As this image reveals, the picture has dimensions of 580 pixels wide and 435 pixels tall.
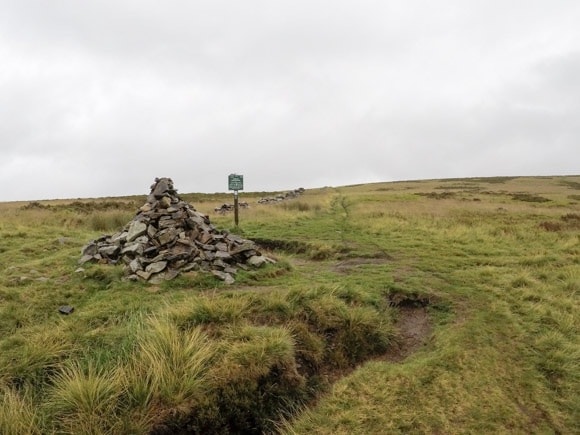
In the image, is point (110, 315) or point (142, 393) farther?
point (110, 315)

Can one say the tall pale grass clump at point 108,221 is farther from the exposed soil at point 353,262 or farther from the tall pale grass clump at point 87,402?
the tall pale grass clump at point 87,402

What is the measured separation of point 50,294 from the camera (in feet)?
28.6

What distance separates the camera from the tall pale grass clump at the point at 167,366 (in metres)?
5.04

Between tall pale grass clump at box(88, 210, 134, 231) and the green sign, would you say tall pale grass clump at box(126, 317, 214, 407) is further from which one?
tall pale grass clump at box(88, 210, 134, 231)

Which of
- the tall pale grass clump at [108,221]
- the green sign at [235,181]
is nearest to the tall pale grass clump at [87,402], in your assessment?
the green sign at [235,181]

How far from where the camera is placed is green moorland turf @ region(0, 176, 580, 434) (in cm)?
496

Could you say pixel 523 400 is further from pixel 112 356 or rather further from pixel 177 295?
pixel 177 295

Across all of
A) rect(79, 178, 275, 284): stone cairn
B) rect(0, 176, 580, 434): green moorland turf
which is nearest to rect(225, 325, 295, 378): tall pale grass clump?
rect(0, 176, 580, 434): green moorland turf

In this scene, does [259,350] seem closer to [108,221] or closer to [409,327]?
[409,327]

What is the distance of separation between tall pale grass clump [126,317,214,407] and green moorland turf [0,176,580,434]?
0.07 ft

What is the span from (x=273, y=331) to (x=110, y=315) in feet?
11.2

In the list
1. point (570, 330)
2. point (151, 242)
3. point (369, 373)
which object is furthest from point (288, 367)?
point (151, 242)

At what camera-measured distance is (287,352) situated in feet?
19.8

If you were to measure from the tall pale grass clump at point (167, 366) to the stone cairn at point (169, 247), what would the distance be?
3846 millimetres
